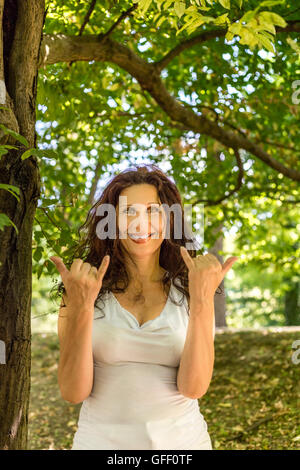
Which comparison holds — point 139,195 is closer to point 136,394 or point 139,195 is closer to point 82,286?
point 82,286

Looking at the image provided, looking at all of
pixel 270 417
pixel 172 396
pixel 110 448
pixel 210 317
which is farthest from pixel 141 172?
pixel 270 417

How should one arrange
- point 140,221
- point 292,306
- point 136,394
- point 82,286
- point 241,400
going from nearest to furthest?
1. point 82,286
2. point 136,394
3. point 140,221
4. point 241,400
5. point 292,306

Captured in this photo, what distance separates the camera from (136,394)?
2.00 m

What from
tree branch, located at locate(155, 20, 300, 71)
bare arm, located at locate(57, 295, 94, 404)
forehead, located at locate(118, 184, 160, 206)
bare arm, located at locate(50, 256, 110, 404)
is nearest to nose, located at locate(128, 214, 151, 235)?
forehead, located at locate(118, 184, 160, 206)

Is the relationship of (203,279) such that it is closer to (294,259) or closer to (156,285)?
(156,285)

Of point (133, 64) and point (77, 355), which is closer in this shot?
point (77, 355)

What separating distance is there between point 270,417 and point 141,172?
14.7 feet

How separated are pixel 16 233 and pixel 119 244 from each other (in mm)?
448

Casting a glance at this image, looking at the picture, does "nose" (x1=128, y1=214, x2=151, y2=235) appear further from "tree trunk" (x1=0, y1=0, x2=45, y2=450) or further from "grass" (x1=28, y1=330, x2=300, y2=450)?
"grass" (x1=28, y1=330, x2=300, y2=450)

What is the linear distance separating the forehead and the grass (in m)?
4.04

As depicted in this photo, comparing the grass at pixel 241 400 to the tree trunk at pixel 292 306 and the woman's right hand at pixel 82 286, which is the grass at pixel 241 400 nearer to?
the woman's right hand at pixel 82 286

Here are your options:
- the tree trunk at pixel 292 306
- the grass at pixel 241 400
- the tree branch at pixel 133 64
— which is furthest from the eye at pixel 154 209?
the tree trunk at pixel 292 306

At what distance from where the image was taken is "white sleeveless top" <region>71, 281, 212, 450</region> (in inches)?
76.7

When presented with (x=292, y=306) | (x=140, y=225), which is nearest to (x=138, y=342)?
(x=140, y=225)
